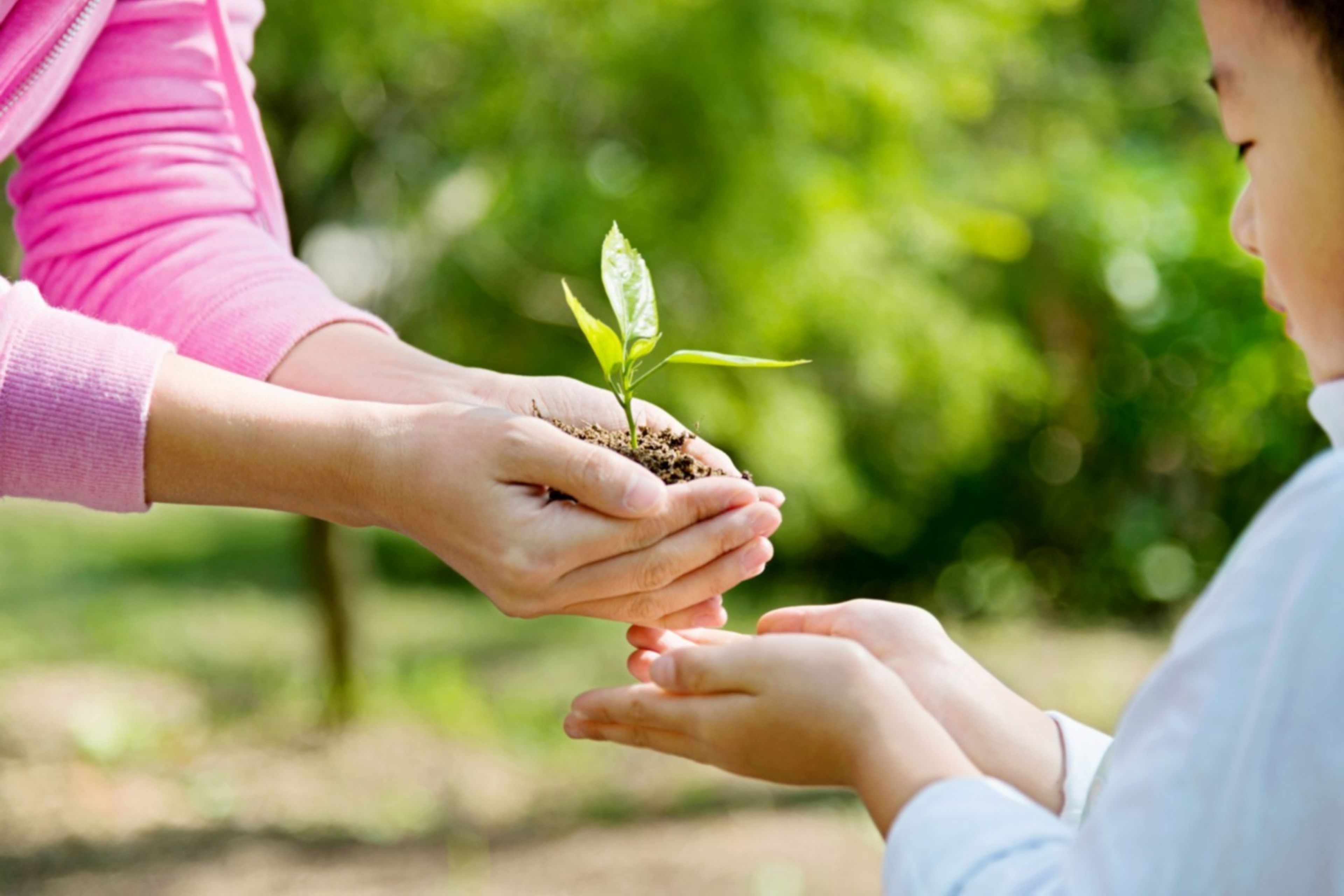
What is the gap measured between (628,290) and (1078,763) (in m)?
0.90

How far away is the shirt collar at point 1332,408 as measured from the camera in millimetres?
1297

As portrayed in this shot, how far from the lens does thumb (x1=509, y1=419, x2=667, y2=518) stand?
1.66 metres

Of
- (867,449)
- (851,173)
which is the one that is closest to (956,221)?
(851,173)

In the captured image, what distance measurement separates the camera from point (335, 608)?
5066 millimetres

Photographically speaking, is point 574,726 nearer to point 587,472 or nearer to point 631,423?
point 587,472

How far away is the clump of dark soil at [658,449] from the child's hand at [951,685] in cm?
23

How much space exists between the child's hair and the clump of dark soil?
2.87ft

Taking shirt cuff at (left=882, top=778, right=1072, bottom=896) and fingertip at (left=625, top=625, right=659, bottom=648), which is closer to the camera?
shirt cuff at (left=882, top=778, right=1072, bottom=896)

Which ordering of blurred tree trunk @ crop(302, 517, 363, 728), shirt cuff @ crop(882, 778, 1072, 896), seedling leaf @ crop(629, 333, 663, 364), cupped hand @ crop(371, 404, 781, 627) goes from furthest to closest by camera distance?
1. blurred tree trunk @ crop(302, 517, 363, 728)
2. seedling leaf @ crop(629, 333, 663, 364)
3. cupped hand @ crop(371, 404, 781, 627)
4. shirt cuff @ crop(882, 778, 1072, 896)

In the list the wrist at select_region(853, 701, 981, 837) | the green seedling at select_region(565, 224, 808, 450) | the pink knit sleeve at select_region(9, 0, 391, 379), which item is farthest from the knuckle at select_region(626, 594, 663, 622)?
the pink knit sleeve at select_region(9, 0, 391, 379)

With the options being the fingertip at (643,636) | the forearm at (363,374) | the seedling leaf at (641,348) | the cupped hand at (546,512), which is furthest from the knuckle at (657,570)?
the forearm at (363,374)

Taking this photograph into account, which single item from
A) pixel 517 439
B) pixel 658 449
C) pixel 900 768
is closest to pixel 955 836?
pixel 900 768

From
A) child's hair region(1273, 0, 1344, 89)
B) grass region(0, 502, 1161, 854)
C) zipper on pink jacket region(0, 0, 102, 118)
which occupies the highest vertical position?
child's hair region(1273, 0, 1344, 89)

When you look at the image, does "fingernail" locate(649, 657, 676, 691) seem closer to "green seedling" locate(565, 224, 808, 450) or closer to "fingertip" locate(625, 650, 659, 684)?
"fingertip" locate(625, 650, 659, 684)
